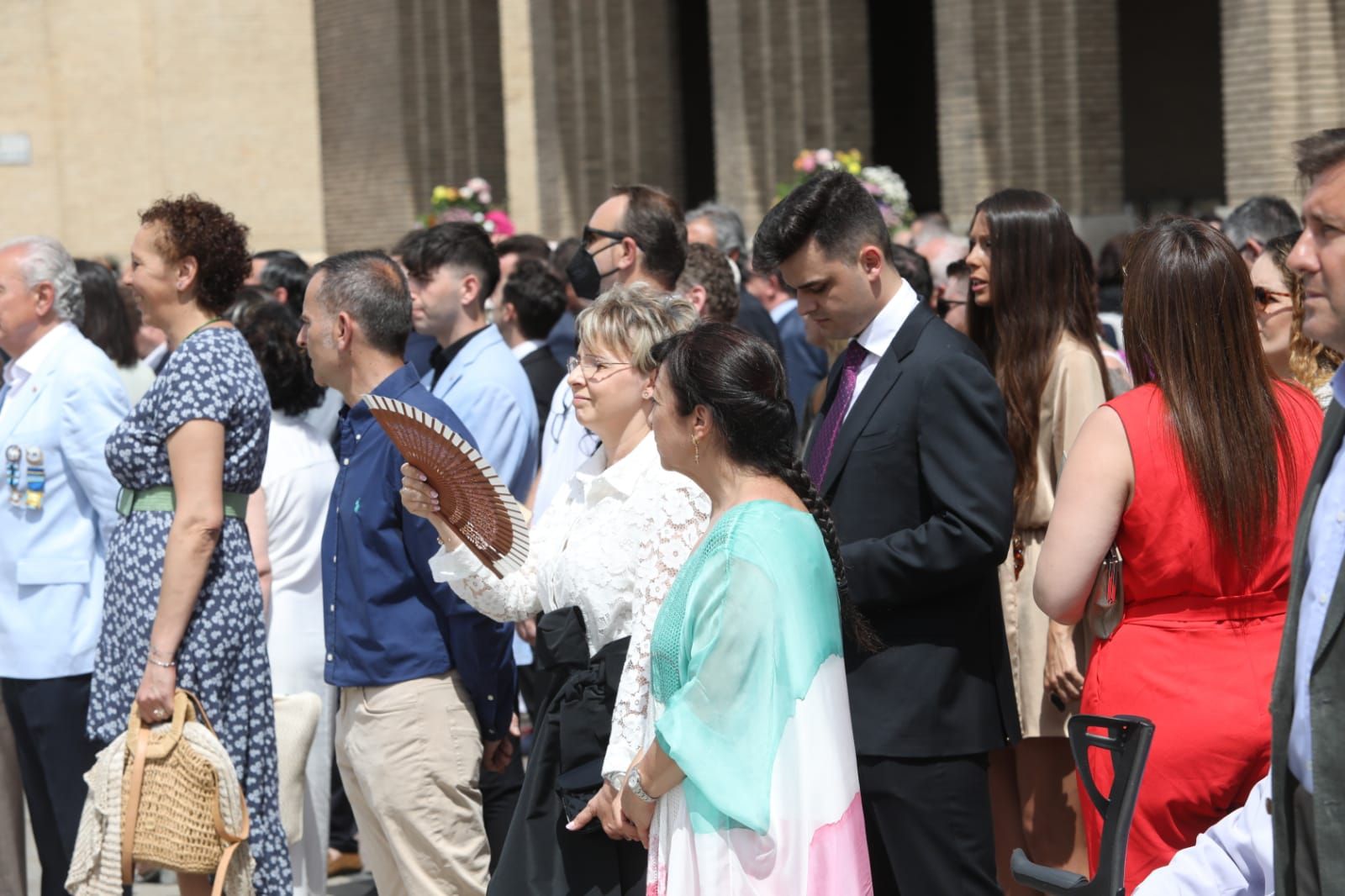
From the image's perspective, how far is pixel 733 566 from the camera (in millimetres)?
3164

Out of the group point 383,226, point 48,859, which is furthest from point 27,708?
point 383,226

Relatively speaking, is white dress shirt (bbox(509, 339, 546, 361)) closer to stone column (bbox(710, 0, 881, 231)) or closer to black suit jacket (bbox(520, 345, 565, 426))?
black suit jacket (bbox(520, 345, 565, 426))

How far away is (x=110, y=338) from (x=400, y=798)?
383 cm

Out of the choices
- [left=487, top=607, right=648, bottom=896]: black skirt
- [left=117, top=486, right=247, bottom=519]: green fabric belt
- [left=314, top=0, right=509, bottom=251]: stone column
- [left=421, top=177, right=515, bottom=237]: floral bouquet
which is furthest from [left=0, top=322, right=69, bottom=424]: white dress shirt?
[left=314, top=0, right=509, bottom=251]: stone column

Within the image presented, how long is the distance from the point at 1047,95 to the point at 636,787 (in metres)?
12.5

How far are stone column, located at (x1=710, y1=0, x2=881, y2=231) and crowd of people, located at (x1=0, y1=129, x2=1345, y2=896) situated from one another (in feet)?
35.9

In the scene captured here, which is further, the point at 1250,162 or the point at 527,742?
the point at 1250,162

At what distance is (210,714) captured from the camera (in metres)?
4.73

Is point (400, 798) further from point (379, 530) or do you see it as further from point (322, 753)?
point (322, 753)

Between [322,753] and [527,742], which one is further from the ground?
[322,753]

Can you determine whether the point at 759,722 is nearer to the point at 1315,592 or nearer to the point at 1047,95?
the point at 1315,592

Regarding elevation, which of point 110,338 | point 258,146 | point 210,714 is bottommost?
point 210,714

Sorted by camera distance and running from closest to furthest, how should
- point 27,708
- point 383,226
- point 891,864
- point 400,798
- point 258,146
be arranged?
point 891,864
point 400,798
point 27,708
point 383,226
point 258,146

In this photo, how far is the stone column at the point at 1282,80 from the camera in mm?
12031
